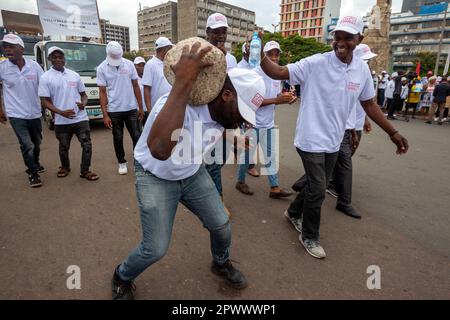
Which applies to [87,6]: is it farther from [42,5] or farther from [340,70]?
[340,70]

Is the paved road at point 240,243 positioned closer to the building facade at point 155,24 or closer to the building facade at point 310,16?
the building facade at point 155,24

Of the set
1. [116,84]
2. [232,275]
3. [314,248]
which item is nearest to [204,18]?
[116,84]

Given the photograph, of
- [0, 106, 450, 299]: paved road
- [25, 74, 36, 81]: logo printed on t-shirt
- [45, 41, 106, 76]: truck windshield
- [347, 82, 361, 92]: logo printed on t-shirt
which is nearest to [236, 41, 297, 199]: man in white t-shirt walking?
[0, 106, 450, 299]: paved road

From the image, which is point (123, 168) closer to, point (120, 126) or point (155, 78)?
point (120, 126)

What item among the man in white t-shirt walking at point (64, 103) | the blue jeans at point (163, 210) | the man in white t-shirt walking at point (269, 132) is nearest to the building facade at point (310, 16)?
the man in white t-shirt walking at point (269, 132)

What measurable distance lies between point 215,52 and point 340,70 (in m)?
1.69

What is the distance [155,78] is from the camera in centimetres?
461

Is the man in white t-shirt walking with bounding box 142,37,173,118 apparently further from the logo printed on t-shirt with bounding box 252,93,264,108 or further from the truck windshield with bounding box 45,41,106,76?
the truck windshield with bounding box 45,41,106,76

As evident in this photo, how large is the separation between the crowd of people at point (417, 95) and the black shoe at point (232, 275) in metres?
11.9

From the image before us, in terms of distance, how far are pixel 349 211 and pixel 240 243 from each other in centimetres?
158

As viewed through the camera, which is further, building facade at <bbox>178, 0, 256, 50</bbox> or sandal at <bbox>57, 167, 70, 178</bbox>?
building facade at <bbox>178, 0, 256, 50</bbox>

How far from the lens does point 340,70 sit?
264 centimetres

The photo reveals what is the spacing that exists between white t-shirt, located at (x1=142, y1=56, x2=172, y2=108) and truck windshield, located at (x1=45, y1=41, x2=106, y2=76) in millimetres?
4312

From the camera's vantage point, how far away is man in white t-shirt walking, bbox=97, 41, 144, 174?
4.79 m
